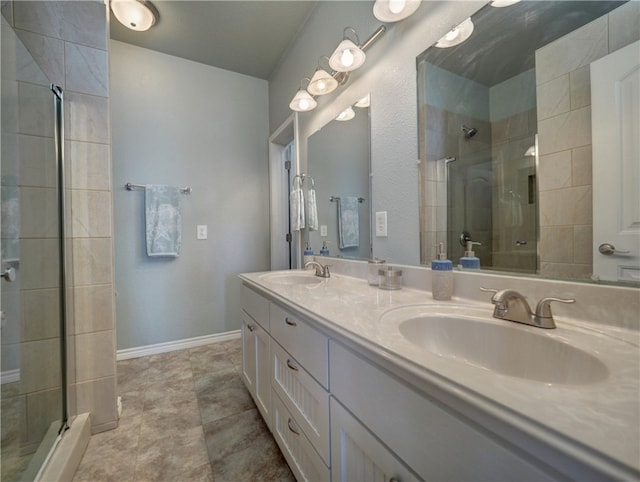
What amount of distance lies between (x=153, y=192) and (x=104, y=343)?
1218 millimetres

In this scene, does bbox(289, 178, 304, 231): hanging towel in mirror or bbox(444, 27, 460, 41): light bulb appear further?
bbox(289, 178, 304, 231): hanging towel in mirror

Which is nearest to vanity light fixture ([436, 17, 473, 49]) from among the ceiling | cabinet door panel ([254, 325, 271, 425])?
the ceiling

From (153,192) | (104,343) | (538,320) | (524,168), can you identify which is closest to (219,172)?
(153,192)

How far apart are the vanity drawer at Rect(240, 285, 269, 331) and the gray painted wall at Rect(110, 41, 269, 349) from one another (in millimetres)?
1054

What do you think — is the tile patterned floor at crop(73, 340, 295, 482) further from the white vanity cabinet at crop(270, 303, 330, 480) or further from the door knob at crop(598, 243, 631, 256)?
the door knob at crop(598, 243, 631, 256)

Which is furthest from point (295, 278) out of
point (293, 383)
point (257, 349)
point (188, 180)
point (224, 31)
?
point (224, 31)

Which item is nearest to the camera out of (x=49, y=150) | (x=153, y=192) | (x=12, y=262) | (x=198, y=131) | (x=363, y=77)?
(x=12, y=262)

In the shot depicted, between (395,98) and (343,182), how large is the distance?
0.54 m

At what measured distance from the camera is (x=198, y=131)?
232cm

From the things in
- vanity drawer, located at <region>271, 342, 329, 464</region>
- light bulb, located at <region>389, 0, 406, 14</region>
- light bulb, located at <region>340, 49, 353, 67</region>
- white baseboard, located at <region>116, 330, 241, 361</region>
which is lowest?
white baseboard, located at <region>116, 330, 241, 361</region>

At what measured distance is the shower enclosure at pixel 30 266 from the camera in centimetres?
94

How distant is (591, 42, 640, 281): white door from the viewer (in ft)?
1.95

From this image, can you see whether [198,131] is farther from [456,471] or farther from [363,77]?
[456,471]

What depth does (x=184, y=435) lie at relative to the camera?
4.21 feet
